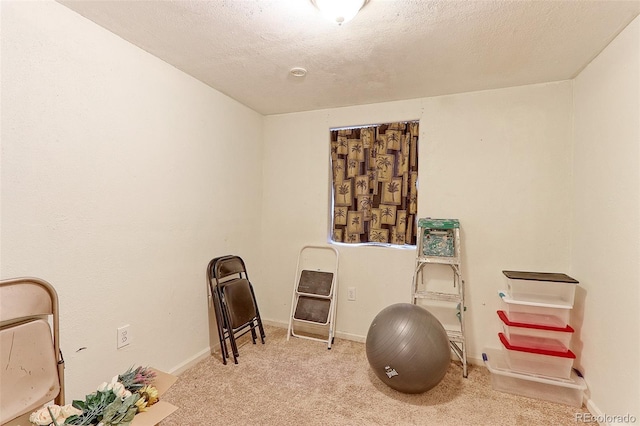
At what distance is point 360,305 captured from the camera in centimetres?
305

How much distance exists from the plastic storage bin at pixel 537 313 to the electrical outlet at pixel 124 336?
2.62m

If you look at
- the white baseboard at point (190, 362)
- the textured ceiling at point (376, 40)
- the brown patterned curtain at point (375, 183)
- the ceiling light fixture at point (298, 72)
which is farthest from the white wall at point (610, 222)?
the white baseboard at point (190, 362)

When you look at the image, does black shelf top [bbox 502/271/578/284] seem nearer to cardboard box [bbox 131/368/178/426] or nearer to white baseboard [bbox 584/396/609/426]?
white baseboard [bbox 584/396/609/426]

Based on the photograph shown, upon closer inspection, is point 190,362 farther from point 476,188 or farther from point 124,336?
point 476,188

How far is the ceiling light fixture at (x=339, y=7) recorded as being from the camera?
144cm

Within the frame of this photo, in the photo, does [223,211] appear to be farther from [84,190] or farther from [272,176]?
[84,190]

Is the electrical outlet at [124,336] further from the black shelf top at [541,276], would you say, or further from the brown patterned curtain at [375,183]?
the black shelf top at [541,276]

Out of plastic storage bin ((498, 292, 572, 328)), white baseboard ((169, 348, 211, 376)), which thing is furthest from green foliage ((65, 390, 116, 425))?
plastic storage bin ((498, 292, 572, 328))

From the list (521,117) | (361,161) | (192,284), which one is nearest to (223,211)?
(192,284)

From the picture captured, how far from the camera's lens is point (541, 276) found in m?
2.26

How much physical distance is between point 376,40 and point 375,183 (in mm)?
1441

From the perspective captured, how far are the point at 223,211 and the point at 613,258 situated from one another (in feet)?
9.38

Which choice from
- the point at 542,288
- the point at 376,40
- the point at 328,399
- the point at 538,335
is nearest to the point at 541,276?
the point at 542,288

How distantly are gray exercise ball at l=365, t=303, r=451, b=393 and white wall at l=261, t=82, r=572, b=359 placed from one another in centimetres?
78
